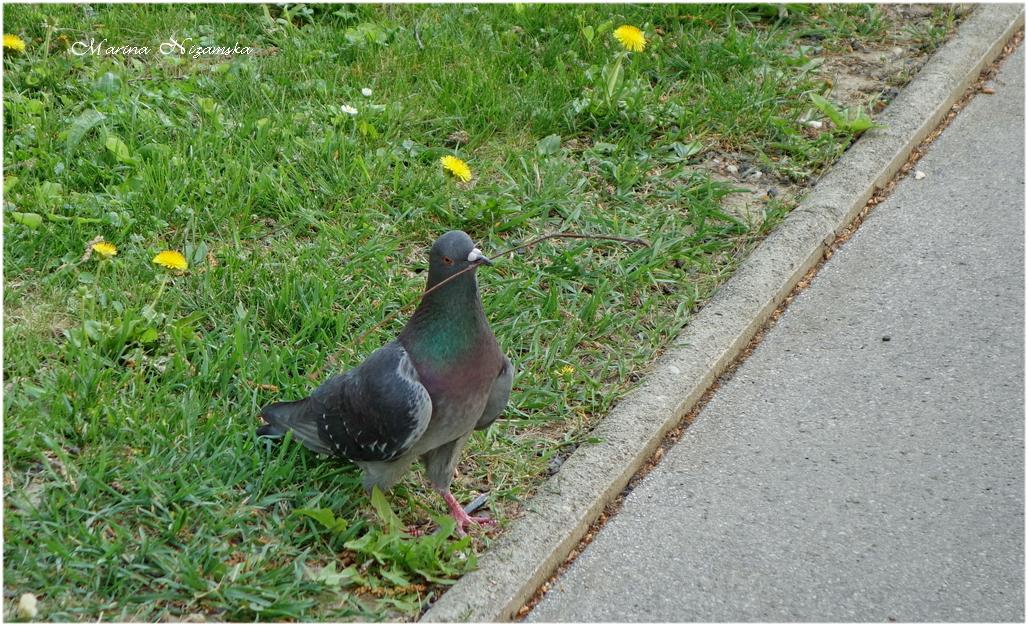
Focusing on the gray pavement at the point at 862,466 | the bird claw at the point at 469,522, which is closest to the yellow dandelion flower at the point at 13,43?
the bird claw at the point at 469,522

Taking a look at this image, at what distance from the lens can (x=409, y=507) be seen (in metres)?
3.06

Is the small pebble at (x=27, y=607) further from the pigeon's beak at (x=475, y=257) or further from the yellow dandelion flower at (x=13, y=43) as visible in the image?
the yellow dandelion flower at (x=13, y=43)

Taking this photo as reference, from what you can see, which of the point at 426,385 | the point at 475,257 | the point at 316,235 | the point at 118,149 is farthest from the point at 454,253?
the point at 118,149

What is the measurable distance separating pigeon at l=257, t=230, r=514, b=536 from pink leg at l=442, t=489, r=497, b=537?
0.03 metres

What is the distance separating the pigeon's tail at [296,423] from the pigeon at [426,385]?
0.01 meters

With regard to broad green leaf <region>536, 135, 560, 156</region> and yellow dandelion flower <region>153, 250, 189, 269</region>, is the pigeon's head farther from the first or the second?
broad green leaf <region>536, 135, 560, 156</region>

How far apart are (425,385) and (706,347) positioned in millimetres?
1216

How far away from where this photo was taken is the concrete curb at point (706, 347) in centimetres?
281

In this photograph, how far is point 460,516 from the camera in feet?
9.77

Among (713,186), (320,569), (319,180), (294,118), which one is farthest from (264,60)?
(320,569)

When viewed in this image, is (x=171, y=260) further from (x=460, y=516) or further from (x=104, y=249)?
(x=460, y=516)

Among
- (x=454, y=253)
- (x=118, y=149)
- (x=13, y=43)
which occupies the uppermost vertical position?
(x=454, y=253)

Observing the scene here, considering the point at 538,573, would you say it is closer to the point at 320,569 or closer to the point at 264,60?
the point at 320,569

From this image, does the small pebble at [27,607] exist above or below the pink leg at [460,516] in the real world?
above
